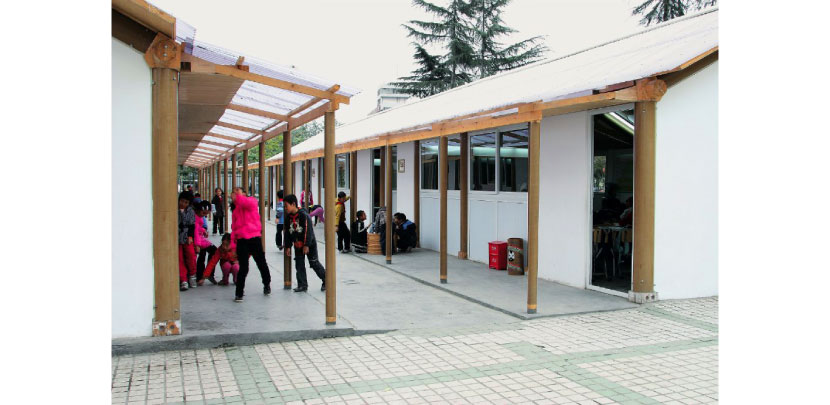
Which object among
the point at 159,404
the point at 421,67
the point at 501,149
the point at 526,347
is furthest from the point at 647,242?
the point at 421,67

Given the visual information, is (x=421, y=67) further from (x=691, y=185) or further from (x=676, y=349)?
(x=676, y=349)

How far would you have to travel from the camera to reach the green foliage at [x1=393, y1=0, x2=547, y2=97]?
35969 millimetres

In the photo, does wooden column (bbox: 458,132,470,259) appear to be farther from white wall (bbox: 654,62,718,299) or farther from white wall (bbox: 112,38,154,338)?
white wall (bbox: 112,38,154,338)

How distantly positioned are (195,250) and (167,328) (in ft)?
11.0

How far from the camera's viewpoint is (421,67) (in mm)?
37125

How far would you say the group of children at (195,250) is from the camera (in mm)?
8883

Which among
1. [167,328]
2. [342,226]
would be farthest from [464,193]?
[167,328]

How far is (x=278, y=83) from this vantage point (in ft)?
21.1

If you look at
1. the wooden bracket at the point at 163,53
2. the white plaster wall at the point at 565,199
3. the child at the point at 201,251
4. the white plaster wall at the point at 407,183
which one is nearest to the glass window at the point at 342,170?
the white plaster wall at the point at 407,183

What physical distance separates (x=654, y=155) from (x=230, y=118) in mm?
6560

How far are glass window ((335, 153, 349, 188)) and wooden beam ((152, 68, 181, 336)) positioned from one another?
14.5m

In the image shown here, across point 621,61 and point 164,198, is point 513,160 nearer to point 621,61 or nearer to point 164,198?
point 621,61

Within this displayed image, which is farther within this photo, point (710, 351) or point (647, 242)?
point (647, 242)

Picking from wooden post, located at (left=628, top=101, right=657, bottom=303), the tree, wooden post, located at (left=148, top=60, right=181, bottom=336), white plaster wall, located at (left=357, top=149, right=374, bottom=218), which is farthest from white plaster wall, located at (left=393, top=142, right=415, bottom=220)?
the tree
